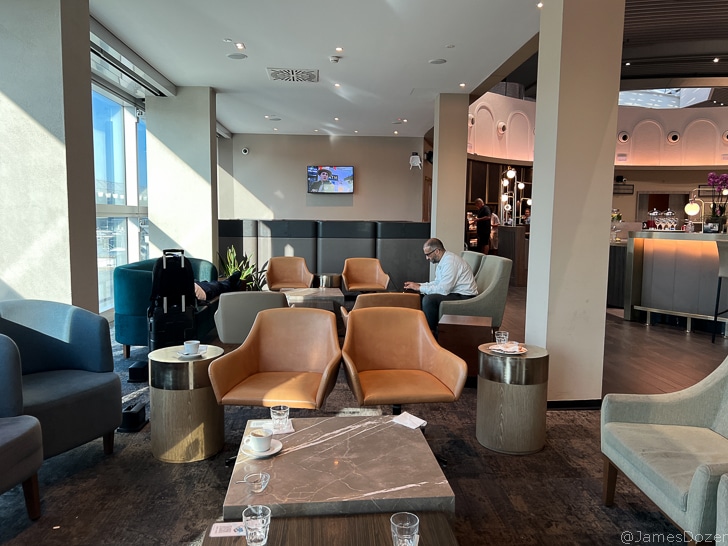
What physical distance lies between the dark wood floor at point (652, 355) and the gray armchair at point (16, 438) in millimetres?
4019

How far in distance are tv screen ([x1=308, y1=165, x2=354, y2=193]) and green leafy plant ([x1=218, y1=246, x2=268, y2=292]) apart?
4.30 m

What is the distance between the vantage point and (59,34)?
3658 mm

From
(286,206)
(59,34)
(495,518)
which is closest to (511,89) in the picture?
(286,206)

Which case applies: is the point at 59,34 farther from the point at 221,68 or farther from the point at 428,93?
the point at 428,93

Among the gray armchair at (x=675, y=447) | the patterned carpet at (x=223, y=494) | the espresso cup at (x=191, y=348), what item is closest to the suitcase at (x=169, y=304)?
the patterned carpet at (x=223, y=494)

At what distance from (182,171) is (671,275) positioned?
7.05 metres

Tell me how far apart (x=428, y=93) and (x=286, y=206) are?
5.49 metres

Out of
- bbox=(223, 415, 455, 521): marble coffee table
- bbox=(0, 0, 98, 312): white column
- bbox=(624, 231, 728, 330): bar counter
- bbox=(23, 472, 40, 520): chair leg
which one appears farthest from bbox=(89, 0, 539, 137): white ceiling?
bbox=(23, 472, 40, 520): chair leg

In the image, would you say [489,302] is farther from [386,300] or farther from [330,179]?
[330,179]

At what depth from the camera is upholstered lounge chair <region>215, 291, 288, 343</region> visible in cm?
426

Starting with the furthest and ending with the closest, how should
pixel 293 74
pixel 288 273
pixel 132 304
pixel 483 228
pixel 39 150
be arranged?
1. pixel 483 228
2. pixel 288 273
3. pixel 293 74
4. pixel 132 304
5. pixel 39 150

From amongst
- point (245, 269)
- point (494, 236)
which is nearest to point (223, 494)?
point (245, 269)

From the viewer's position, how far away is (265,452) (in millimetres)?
2156

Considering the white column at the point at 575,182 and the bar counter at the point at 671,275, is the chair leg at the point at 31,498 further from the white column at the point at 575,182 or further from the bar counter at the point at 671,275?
the bar counter at the point at 671,275
